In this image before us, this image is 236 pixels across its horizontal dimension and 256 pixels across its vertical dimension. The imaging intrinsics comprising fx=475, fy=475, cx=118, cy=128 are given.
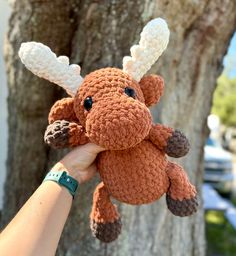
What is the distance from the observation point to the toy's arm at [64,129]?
1.14m

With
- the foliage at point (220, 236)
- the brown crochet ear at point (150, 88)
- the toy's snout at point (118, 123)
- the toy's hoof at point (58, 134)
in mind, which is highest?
the brown crochet ear at point (150, 88)

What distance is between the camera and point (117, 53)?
1.82 meters

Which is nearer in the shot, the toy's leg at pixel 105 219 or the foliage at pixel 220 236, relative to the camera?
the toy's leg at pixel 105 219

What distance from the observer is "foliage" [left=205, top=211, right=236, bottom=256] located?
16.2 ft

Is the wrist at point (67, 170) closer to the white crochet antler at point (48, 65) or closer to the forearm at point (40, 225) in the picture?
the forearm at point (40, 225)

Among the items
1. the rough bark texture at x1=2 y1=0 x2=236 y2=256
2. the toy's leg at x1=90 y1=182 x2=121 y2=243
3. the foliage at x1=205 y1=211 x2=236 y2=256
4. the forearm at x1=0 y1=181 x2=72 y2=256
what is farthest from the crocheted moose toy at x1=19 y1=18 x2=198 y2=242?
the foliage at x1=205 y1=211 x2=236 y2=256

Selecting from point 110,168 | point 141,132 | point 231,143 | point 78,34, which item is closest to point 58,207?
point 110,168

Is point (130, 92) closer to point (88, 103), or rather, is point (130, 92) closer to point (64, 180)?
point (88, 103)

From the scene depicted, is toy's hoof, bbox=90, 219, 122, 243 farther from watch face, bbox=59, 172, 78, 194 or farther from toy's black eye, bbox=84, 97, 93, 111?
toy's black eye, bbox=84, 97, 93, 111

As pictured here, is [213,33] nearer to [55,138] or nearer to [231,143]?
[55,138]

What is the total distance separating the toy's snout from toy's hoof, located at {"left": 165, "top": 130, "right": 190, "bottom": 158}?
0.39 ft

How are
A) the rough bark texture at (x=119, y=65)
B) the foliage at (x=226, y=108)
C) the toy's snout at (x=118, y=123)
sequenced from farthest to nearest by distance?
Answer: the foliage at (x=226, y=108) < the rough bark texture at (x=119, y=65) < the toy's snout at (x=118, y=123)

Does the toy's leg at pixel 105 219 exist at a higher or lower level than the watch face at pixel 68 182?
lower

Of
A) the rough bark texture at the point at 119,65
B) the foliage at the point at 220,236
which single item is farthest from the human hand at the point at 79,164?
the foliage at the point at 220,236
